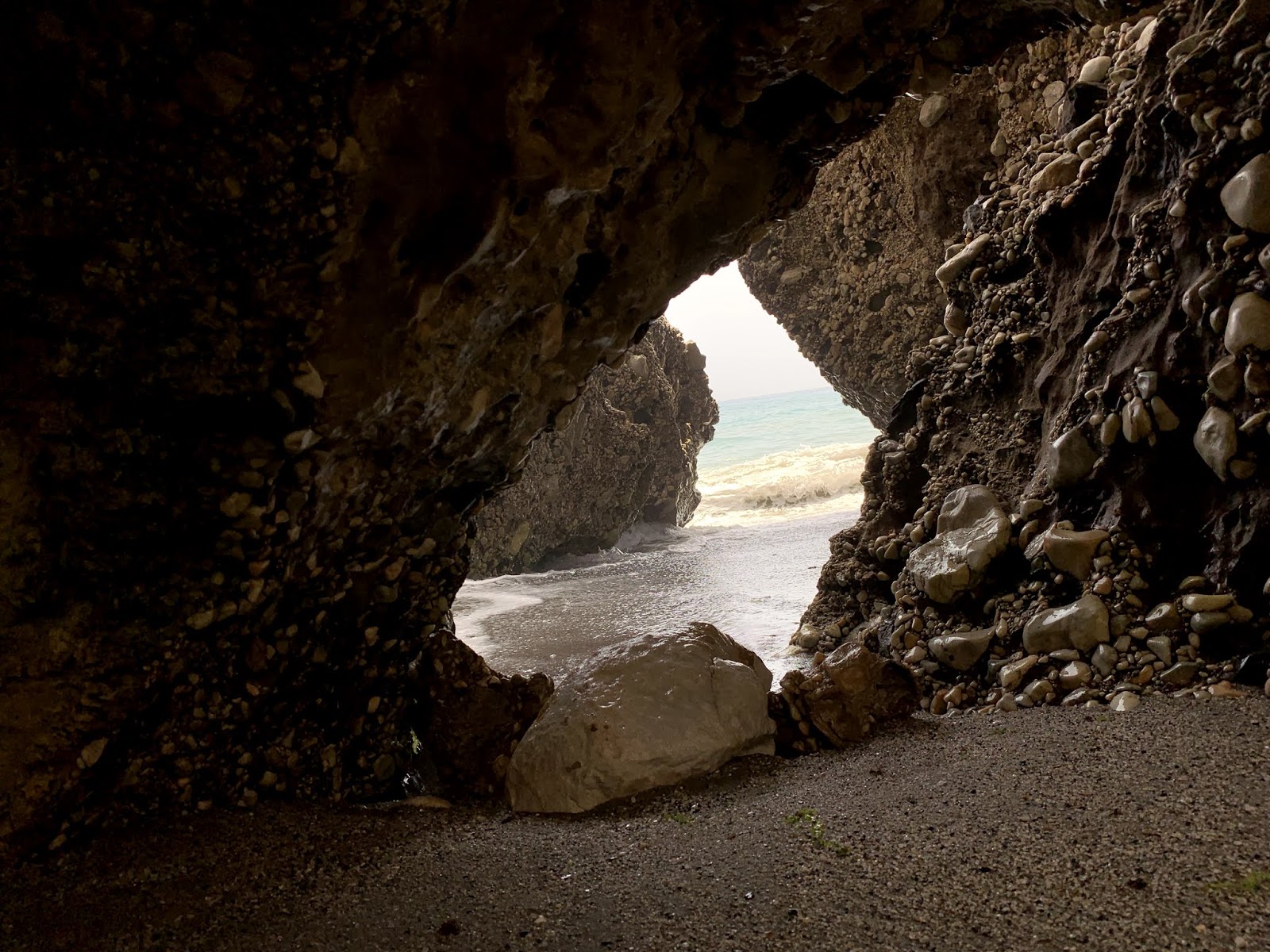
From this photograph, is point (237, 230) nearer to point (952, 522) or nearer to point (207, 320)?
point (207, 320)

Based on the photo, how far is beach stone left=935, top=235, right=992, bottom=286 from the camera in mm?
4414

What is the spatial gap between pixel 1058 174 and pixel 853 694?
→ 9.59 ft

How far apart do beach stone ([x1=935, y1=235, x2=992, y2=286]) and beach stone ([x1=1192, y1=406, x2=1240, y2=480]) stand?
1.89 metres

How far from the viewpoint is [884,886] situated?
A: 167 centimetres

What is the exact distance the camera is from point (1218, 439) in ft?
9.14

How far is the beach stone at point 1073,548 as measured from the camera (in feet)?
10.6

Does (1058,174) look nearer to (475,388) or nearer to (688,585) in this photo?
(475,388)

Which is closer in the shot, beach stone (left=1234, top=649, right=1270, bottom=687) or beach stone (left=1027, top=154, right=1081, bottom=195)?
beach stone (left=1234, top=649, right=1270, bottom=687)

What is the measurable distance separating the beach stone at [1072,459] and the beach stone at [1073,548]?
0.25 meters

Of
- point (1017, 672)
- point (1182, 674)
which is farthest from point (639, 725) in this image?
point (1182, 674)

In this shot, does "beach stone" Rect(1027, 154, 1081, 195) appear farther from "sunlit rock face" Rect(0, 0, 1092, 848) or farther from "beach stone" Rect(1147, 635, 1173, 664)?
"beach stone" Rect(1147, 635, 1173, 664)

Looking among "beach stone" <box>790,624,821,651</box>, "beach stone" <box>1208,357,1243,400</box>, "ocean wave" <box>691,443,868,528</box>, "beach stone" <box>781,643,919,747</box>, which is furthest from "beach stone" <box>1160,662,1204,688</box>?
"ocean wave" <box>691,443,868,528</box>

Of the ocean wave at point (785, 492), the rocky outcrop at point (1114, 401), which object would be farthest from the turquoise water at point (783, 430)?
the rocky outcrop at point (1114, 401)

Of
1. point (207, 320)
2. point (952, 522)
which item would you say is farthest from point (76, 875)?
point (952, 522)
